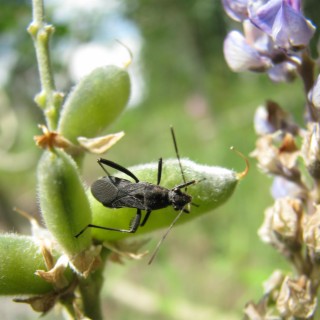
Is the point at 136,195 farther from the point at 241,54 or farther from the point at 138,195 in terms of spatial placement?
the point at 241,54

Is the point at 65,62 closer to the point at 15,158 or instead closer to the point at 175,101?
the point at 15,158

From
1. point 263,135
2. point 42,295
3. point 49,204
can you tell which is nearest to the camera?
point 49,204

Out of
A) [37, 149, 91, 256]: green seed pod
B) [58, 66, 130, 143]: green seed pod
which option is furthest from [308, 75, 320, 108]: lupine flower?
[37, 149, 91, 256]: green seed pod

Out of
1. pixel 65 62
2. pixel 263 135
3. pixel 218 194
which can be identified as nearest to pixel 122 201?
pixel 218 194

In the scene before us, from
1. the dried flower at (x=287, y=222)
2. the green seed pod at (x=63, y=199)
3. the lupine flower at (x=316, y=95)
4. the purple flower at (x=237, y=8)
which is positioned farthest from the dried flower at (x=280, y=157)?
the green seed pod at (x=63, y=199)

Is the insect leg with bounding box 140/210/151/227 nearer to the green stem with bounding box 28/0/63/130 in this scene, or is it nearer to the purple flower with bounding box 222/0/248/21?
the green stem with bounding box 28/0/63/130
